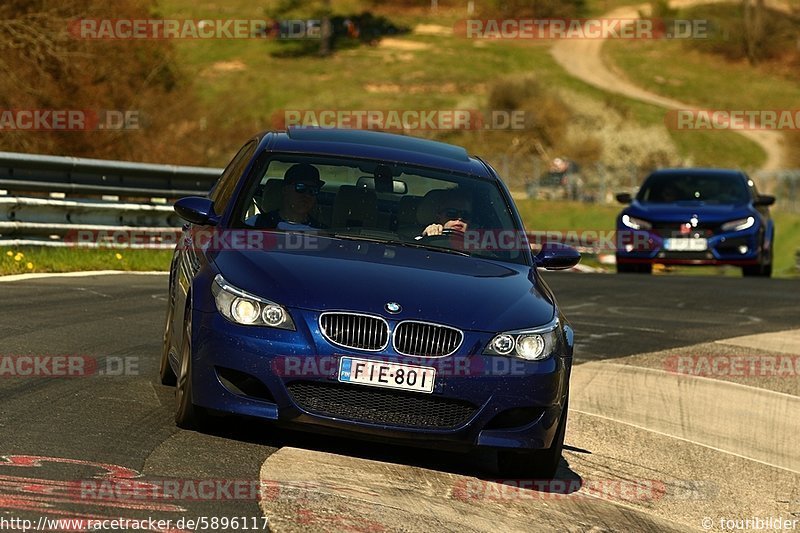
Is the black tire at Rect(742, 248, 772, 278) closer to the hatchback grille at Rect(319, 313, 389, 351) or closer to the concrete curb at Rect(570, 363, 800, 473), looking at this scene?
the concrete curb at Rect(570, 363, 800, 473)

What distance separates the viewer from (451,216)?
8250 millimetres

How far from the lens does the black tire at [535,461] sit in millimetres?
7324

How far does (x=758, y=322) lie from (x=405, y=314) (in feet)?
31.7

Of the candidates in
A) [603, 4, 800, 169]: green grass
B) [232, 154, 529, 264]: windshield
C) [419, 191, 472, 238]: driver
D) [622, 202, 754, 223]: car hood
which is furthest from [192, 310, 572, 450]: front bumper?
[603, 4, 800, 169]: green grass

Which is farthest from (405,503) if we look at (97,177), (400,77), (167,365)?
(400,77)

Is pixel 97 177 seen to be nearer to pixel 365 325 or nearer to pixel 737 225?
pixel 737 225

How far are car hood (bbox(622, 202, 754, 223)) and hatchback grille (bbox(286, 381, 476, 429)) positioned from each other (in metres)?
15.9

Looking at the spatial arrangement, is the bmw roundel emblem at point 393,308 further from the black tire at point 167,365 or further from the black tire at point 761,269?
the black tire at point 761,269

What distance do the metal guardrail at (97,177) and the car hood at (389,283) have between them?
977cm

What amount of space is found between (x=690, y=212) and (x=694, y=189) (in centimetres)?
112

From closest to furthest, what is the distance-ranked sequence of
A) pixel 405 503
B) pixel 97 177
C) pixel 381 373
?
pixel 405 503 < pixel 381 373 < pixel 97 177

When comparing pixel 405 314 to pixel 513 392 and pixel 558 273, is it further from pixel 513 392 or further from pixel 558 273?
pixel 558 273

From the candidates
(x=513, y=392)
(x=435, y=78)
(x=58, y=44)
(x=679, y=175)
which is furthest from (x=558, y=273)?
(x=435, y=78)

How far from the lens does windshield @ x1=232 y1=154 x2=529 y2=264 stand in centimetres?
807
